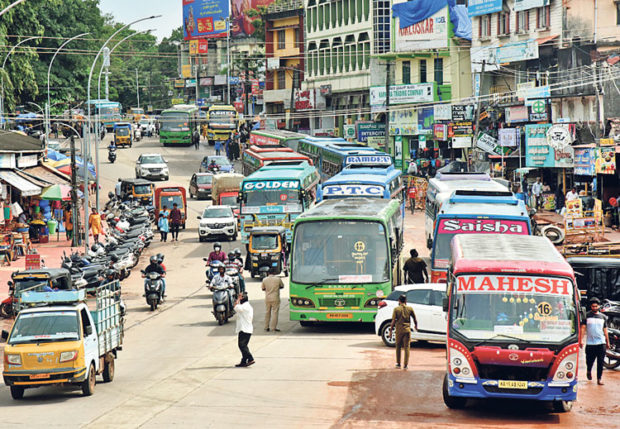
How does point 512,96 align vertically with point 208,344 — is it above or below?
above

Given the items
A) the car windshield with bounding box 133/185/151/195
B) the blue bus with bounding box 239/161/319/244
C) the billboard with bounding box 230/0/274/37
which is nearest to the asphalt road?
the blue bus with bounding box 239/161/319/244

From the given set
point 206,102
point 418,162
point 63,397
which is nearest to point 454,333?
point 63,397

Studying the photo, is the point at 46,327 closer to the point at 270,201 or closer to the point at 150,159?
the point at 270,201

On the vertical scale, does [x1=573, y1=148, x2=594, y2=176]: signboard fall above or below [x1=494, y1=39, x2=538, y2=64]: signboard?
below

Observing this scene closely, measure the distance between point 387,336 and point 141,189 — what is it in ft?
120

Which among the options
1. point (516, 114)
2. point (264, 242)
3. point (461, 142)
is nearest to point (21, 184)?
point (264, 242)

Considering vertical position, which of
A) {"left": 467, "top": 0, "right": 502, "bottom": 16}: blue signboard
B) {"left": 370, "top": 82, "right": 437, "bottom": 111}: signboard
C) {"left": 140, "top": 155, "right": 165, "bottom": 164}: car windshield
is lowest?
{"left": 140, "top": 155, "right": 165, "bottom": 164}: car windshield

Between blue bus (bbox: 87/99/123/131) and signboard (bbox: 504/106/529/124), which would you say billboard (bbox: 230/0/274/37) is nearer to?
blue bus (bbox: 87/99/123/131)

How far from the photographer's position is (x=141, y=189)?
57.6 meters

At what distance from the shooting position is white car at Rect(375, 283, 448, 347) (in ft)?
74.2

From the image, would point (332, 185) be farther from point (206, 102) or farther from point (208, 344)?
point (206, 102)

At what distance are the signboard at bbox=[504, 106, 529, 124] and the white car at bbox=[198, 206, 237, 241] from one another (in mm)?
19351

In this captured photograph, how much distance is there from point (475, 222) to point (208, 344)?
8395 millimetres

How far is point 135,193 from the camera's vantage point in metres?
57.2
